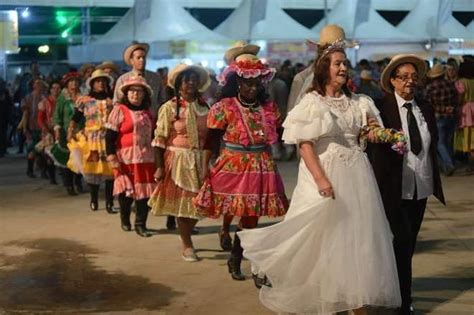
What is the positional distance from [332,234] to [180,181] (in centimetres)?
295

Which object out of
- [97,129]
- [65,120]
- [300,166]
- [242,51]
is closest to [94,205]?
[97,129]

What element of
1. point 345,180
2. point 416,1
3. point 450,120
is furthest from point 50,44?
point 345,180

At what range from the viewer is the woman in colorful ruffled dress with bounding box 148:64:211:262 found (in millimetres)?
7934

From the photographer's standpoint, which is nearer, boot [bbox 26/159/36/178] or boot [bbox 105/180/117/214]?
boot [bbox 105/180/117/214]

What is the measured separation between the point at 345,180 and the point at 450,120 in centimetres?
928

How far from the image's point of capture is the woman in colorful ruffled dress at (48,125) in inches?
543

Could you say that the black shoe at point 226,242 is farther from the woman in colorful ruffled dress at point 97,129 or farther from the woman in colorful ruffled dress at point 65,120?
the woman in colorful ruffled dress at point 65,120

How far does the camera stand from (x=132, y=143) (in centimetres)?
915

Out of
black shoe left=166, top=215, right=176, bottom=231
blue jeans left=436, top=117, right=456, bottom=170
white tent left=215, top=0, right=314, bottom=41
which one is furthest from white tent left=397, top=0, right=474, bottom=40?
black shoe left=166, top=215, right=176, bottom=231

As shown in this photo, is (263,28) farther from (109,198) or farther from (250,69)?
(250,69)

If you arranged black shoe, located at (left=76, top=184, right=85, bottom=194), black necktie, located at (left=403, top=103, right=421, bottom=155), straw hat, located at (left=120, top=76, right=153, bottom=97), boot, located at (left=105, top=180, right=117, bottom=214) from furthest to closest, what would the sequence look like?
black shoe, located at (left=76, top=184, right=85, bottom=194)
boot, located at (left=105, top=180, right=117, bottom=214)
straw hat, located at (left=120, top=76, right=153, bottom=97)
black necktie, located at (left=403, top=103, right=421, bottom=155)

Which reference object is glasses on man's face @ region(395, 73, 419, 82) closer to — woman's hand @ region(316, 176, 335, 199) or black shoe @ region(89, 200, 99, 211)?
woman's hand @ region(316, 176, 335, 199)

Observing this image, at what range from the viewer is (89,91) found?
11.0 metres

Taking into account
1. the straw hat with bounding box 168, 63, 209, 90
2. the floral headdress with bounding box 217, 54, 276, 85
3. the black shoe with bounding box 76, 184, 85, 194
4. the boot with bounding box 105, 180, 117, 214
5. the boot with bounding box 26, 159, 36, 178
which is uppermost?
the floral headdress with bounding box 217, 54, 276, 85
